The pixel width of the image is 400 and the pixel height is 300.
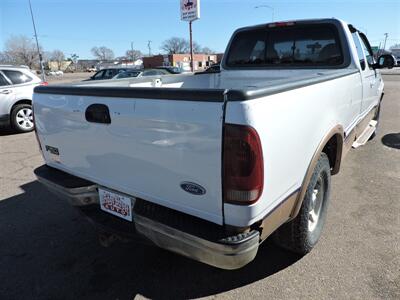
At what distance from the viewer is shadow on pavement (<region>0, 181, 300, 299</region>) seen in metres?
2.49

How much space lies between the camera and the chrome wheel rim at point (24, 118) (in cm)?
823

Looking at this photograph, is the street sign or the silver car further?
the street sign

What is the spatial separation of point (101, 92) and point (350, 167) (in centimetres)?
417

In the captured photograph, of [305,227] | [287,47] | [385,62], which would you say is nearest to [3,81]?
[287,47]

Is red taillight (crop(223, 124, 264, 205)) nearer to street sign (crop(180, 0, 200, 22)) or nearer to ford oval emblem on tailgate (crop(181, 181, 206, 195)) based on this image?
ford oval emblem on tailgate (crop(181, 181, 206, 195))

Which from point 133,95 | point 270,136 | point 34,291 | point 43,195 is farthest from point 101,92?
point 43,195

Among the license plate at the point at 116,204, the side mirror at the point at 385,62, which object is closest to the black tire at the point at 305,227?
the license plate at the point at 116,204

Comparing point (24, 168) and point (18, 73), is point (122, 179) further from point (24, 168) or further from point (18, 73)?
point (18, 73)

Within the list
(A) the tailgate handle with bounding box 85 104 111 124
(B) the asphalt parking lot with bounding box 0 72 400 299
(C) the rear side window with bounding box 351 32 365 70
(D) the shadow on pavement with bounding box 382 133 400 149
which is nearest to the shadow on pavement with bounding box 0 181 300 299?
(B) the asphalt parking lot with bounding box 0 72 400 299

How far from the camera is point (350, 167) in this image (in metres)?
4.96

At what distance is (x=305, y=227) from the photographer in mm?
2514

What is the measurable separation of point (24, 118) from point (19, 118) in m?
0.12

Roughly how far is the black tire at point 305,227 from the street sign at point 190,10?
1037 inches

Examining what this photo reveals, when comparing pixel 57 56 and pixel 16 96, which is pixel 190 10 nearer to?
pixel 16 96
